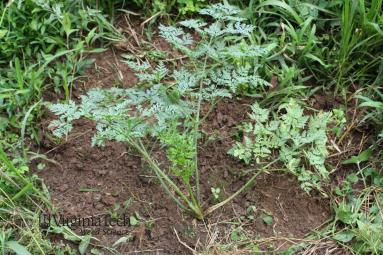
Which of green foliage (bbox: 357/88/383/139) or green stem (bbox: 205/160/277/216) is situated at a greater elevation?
green foliage (bbox: 357/88/383/139)

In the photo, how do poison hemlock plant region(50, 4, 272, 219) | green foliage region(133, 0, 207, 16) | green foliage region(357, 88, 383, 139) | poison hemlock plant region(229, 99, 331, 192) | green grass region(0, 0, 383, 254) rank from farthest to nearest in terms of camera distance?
green foliage region(133, 0, 207, 16) < green foliage region(357, 88, 383, 139) < green grass region(0, 0, 383, 254) < poison hemlock plant region(229, 99, 331, 192) < poison hemlock plant region(50, 4, 272, 219)

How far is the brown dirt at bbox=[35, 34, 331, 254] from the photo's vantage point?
236 centimetres

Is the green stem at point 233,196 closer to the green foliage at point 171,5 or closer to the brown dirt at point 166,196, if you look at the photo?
the brown dirt at point 166,196

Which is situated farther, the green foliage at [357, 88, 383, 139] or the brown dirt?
the green foliage at [357, 88, 383, 139]

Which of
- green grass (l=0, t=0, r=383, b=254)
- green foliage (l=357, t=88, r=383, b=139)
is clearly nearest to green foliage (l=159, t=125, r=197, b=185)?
green grass (l=0, t=0, r=383, b=254)

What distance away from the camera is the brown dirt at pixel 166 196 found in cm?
236

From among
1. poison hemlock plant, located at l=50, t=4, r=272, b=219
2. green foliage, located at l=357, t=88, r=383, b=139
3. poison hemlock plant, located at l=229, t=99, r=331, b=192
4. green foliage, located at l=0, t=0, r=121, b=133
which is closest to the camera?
poison hemlock plant, located at l=50, t=4, r=272, b=219

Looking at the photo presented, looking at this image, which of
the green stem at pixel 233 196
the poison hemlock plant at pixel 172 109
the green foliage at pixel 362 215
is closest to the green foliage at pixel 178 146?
the poison hemlock plant at pixel 172 109

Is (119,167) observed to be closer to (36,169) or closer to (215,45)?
(36,169)

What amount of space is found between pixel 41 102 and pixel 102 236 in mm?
775

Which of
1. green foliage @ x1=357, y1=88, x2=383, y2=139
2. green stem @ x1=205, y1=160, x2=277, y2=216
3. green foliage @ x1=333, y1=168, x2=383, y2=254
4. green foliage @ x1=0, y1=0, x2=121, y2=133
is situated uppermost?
green foliage @ x1=0, y1=0, x2=121, y2=133

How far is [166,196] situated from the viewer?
2.46m

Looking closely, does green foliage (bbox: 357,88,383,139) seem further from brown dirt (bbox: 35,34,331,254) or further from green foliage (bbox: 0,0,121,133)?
green foliage (bbox: 0,0,121,133)

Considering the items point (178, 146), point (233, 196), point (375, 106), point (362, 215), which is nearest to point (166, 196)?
point (233, 196)
